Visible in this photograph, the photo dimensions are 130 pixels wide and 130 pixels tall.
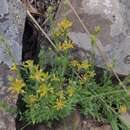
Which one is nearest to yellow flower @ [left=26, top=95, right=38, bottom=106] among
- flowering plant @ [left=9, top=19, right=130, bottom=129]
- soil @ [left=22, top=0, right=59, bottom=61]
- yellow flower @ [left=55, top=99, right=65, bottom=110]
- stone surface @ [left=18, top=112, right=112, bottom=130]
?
flowering plant @ [left=9, top=19, right=130, bottom=129]

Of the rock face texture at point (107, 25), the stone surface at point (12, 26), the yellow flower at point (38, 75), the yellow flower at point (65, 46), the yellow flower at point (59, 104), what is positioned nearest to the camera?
the yellow flower at point (38, 75)

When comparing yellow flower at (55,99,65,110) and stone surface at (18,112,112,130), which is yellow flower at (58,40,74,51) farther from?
stone surface at (18,112,112,130)

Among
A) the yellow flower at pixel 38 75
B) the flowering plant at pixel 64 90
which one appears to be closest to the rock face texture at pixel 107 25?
the flowering plant at pixel 64 90

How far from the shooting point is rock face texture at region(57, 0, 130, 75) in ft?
9.55

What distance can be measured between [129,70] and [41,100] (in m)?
0.70

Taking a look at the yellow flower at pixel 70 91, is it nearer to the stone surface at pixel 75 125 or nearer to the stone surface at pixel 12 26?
the stone surface at pixel 75 125

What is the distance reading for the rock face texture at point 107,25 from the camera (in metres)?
2.91

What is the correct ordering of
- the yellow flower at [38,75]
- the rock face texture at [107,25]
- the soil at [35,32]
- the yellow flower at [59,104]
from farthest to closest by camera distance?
the soil at [35,32]
the rock face texture at [107,25]
the yellow flower at [59,104]
the yellow flower at [38,75]

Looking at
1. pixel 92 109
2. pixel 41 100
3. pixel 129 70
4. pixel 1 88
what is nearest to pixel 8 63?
pixel 1 88

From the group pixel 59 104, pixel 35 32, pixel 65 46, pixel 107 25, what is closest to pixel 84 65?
pixel 65 46

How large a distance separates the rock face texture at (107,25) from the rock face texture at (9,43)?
0.30 metres

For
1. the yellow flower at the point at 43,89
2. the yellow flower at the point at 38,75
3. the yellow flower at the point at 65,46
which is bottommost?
the yellow flower at the point at 43,89

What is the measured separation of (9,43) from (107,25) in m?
0.70

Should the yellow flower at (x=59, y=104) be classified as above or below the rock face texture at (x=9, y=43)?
below
